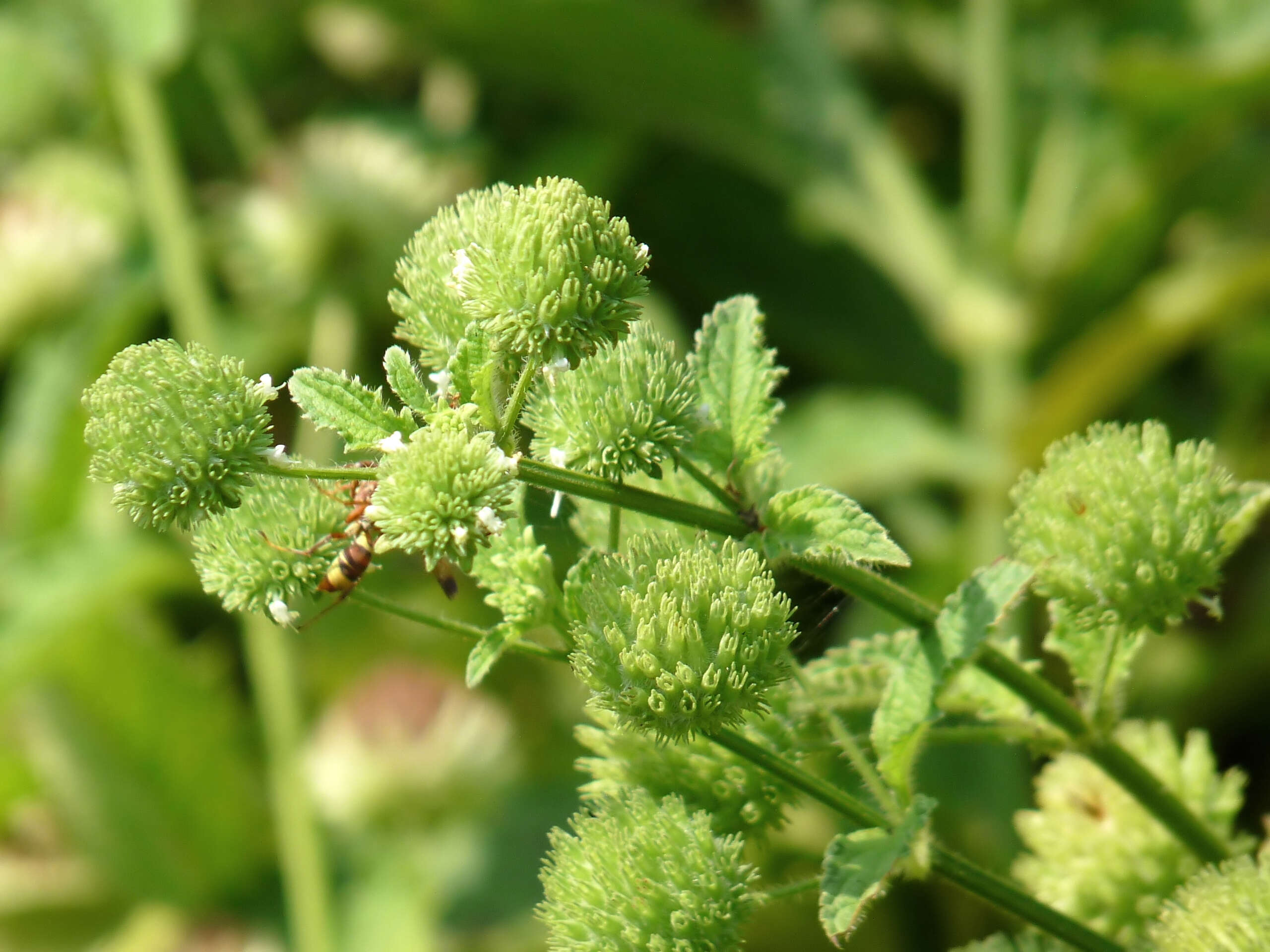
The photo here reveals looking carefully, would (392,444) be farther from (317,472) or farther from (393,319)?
(393,319)

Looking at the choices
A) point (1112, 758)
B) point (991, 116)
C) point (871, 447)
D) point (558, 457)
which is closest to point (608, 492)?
point (558, 457)

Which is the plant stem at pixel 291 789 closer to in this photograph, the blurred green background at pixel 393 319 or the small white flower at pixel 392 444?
the blurred green background at pixel 393 319

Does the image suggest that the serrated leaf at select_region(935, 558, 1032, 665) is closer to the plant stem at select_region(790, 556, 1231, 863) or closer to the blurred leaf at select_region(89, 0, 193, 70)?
the plant stem at select_region(790, 556, 1231, 863)

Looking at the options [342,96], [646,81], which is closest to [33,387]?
[342,96]

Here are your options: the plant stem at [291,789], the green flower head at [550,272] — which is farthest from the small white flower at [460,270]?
the plant stem at [291,789]

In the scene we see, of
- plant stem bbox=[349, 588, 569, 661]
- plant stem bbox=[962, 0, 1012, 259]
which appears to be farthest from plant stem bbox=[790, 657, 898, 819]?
plant stem bbox=[962, 0, 1012, 259]

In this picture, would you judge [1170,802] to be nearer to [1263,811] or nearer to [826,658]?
[826,658]
